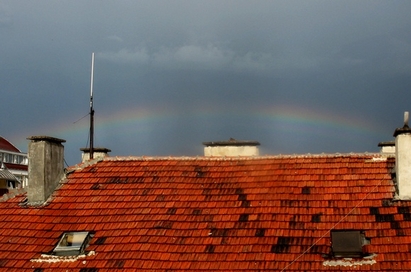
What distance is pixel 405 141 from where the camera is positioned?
11312 millimetres

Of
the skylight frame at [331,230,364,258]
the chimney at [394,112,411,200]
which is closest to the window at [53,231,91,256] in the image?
the skylight frame at [331,230,364,258]

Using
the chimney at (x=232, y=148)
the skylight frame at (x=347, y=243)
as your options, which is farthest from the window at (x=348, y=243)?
the chimney at (x=232, y=148)

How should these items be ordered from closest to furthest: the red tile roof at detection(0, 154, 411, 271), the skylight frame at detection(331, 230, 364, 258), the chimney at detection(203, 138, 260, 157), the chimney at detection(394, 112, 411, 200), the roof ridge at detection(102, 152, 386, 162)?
the skylight frame at detection(331, 230, 364, 258)
the red tile roof at detection(0, 154, 411, 271)
the chimney at detection(394, 112, 411, 200)
the roof ridge at detection(102, 152, 386, 162)
the chimney at detection(203, 138, 260, 157)

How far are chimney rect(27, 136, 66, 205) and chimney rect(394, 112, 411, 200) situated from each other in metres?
8.82

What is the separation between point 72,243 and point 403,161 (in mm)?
7794

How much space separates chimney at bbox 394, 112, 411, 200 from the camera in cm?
1127

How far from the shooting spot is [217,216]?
11680 mm

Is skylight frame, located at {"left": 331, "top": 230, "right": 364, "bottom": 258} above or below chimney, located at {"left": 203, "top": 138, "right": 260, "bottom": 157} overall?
below

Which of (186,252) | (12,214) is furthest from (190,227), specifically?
(12,214)

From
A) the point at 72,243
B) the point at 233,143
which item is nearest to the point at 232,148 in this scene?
the point at 233,143

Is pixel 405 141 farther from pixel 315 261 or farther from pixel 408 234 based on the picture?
pixel 315 261

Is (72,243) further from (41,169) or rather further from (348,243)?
(348,243)

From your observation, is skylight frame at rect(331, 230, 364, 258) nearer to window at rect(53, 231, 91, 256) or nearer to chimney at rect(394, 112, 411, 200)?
chimney at rect(394, 112, 411, 200)

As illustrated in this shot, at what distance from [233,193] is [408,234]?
413 cm
